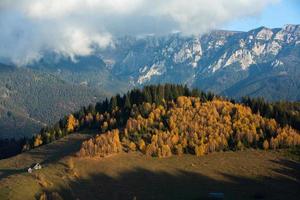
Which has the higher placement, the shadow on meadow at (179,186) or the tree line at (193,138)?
the tree line at (193,138)

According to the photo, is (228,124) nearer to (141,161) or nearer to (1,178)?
(141,161)

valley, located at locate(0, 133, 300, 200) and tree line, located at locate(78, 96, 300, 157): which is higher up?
tree line, located at locate(78, 96, 300, 157)

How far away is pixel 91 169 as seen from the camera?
552 feet

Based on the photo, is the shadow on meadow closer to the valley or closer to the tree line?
the valley

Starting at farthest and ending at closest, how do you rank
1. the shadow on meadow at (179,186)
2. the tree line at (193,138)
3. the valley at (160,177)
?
the tree line at (193,138) → the valley at (160,177) → the shadow on meadow at (179,186)

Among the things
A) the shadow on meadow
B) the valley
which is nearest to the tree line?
the valley

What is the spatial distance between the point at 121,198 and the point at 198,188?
726 inches

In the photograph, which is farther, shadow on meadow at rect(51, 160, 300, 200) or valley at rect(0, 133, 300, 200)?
valley at rect(0, 133, 300, 200)

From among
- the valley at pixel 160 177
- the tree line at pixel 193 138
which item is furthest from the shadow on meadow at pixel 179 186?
the tree line at pixel 193 138

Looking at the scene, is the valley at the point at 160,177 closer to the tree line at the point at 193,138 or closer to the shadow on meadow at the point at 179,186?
the shadow on meadow at the point at 179,186

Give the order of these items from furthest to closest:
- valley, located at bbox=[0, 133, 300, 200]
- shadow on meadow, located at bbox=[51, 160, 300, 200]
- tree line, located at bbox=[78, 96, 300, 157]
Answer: tree line, located at bbox=[78, 96, 300, 157] < valley, located at bbox=[0, 133, 300, 200] < shadow on meadow, located at bbox=[51, 160, 300, 200]

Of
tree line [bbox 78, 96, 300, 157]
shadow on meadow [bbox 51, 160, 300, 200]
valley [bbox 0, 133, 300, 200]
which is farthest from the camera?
tree line [bbox 78, 96, 300, 157]

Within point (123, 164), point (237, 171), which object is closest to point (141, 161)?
point (123, 164)

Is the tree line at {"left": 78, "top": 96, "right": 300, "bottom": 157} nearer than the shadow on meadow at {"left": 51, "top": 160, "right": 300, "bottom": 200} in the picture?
No
